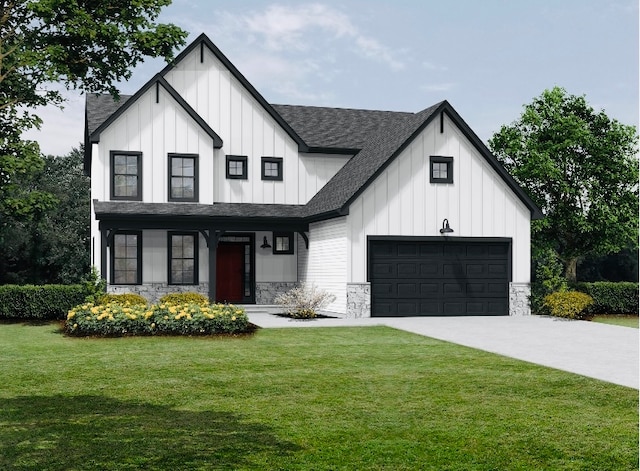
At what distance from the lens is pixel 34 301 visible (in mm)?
24188

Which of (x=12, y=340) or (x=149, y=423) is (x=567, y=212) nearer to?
(x=12, y=340)

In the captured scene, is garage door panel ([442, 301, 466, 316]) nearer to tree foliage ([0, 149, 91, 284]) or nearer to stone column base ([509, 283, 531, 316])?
stone column base ([509, 283, 531, 316])

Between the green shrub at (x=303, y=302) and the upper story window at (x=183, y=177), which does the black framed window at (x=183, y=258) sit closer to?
the upper story window at (x=183, y=177)

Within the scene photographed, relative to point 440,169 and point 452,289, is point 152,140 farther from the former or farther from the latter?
point 452,289

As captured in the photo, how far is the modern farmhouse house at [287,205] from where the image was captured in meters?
25.6

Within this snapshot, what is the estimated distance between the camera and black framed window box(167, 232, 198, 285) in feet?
92.2

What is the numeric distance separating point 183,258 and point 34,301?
5837 millimetres

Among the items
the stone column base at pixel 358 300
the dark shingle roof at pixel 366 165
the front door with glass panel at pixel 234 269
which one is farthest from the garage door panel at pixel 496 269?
the front door with glass panel at pixel 234 269

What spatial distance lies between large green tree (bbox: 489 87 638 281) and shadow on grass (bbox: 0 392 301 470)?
24.8m

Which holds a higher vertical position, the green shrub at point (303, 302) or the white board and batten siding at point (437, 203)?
the white board and batten siding at point (437, 203)

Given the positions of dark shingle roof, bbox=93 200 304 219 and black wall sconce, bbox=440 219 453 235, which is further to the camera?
dark shingle roof, bbox=93 200 304 219

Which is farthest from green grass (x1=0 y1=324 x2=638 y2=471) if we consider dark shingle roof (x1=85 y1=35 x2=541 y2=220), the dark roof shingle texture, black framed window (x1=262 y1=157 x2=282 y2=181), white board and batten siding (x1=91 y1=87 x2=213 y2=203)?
black framed window (x1=262 y1=157 x2=282 y2=181)

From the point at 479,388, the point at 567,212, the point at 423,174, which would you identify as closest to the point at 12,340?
the point at 479,388

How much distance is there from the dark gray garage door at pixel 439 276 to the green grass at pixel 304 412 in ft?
32.8
